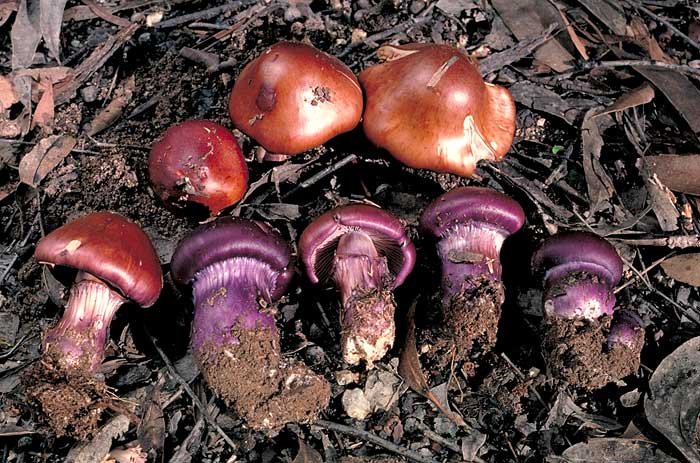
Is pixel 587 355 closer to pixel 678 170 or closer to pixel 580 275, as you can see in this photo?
pixel 580 275

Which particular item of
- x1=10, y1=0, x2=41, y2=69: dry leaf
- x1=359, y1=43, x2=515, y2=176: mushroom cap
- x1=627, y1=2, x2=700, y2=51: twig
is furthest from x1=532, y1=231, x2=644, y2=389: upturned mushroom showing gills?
x1=10, y1=0, x2=41, y2=69: dry leaf

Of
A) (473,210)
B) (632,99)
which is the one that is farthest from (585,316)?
(632,99)

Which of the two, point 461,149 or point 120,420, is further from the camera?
point 461,149

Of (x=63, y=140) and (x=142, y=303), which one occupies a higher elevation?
(x=63, y=140)

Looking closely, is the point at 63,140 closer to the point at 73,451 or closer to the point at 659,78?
the point at 73,451

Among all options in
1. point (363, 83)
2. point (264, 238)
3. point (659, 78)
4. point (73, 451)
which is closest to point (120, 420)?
point (73, 451)

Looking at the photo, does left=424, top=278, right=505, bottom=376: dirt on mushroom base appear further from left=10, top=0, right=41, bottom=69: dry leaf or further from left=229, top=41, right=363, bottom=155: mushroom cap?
left=10, top=0, right=41, bottom=69: dry leaf
